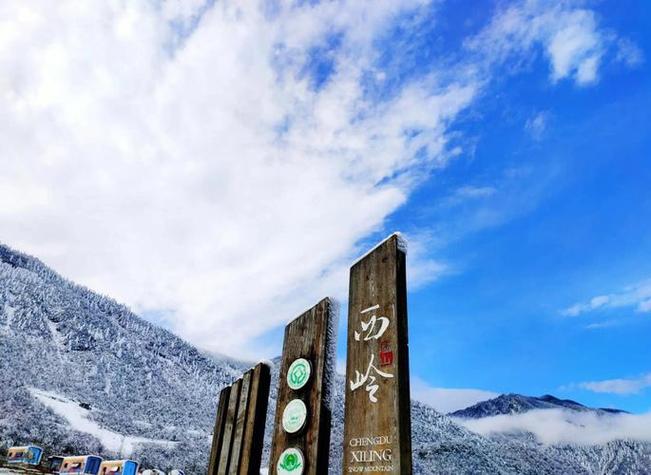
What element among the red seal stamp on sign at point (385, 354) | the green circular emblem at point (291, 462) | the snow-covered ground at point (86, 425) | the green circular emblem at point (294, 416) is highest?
the snow-covered ground at point (86, 425)

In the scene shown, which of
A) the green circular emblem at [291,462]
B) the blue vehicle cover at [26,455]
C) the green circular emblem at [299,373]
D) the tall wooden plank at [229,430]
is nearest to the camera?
the green circular emblem at [291,462]

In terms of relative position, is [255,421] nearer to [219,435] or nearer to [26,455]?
[219,435]

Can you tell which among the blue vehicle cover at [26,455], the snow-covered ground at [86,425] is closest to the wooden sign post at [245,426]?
the blue vehicle cover at [26,455]

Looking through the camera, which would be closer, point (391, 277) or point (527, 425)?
point (391, 277)

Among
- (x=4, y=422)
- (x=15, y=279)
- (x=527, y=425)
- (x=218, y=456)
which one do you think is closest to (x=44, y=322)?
(x=15, y=279)

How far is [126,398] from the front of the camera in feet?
63.6

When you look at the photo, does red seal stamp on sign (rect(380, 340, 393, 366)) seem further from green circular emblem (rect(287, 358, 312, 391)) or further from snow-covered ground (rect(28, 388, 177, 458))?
snow-covered ground (rect(28, 388, 177, 458))

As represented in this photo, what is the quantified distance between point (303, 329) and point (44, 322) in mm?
24144

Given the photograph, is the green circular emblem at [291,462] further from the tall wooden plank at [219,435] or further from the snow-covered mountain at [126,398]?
the snow-covered mountain at [126,398]

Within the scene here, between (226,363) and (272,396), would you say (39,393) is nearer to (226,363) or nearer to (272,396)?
(272,396)

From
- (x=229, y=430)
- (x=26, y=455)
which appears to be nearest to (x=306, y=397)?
(x=229, y=430)

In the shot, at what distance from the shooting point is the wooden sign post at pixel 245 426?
4.09 meters

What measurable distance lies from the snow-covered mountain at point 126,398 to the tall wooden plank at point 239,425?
11.8 meters

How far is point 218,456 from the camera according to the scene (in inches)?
195
